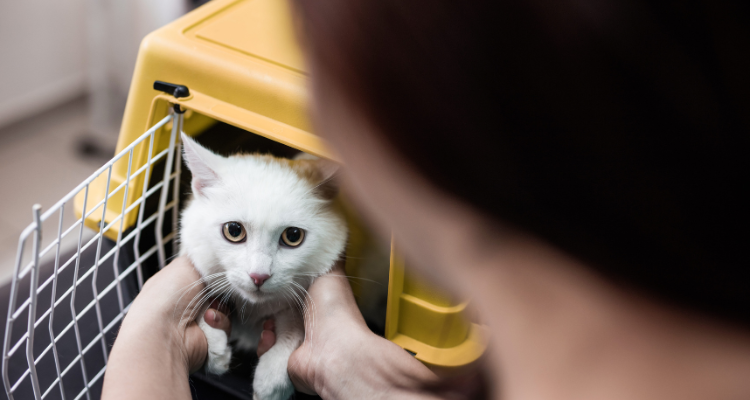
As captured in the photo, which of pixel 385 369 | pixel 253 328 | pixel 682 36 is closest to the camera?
pixel 682 36

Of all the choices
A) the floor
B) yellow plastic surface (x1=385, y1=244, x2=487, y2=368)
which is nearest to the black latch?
yellow plastic surface (x1=385, y1=244, x2=487, y2=368)

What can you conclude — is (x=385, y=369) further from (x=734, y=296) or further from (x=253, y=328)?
(x=734, y=296)

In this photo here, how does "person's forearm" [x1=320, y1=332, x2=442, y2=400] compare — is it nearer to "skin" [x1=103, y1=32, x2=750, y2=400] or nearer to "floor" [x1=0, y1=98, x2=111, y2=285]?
"skin" [x1=103, y1=32, x2=750, y2=400]

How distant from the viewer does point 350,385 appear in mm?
735

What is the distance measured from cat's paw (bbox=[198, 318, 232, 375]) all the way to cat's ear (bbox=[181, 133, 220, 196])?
0.71 ft

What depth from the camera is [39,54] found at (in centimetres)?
229

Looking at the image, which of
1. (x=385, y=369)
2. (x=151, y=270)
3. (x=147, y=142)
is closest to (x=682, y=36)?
(x=385, y=369)

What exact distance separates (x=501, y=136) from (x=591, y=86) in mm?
43

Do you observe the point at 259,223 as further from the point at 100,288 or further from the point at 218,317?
the point at 100,288

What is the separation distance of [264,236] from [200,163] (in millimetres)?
139

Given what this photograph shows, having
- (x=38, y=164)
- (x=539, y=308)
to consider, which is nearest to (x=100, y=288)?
(x=539, y=308)

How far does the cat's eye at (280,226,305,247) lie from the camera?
2.60 ft

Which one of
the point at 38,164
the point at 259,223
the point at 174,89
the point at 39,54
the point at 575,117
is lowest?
the point at 38,164

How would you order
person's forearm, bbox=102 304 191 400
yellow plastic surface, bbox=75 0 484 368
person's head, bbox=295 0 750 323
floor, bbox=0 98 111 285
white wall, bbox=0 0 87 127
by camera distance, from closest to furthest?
1. person's head, bbox=295 0 750 323
2. person's forearm, bbox=102 304 191 400
3. yellow plastic surface, bbox=75 0 484 368
4. floor, bbox=0 98 111 285
5. white wall, bbox=0 0 87 127
